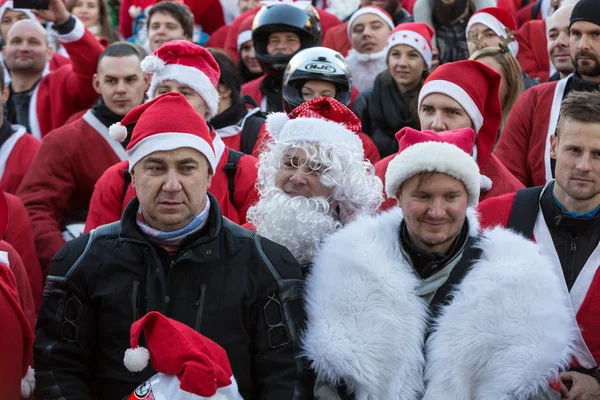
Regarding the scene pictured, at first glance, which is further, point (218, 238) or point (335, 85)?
point (335, 85)

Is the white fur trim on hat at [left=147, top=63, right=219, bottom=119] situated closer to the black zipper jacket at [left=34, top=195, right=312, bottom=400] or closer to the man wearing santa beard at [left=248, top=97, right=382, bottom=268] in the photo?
the man wearing santa beard at [left=248, top=97, right=382, bottom=268]

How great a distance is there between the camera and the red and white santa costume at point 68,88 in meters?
7.78

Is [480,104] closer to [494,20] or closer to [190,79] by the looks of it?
[190,79]

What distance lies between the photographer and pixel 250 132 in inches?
264

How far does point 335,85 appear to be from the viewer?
23.3ft

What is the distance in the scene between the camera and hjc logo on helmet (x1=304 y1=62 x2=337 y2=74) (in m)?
7.09

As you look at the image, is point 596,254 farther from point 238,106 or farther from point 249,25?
point 249,25

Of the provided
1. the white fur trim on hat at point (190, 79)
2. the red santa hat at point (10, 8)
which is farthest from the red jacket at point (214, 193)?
the red santa hat at point (10, 8)

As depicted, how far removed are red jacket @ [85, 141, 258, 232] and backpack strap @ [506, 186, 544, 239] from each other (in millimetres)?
1402

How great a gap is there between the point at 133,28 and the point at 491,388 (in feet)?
25.8

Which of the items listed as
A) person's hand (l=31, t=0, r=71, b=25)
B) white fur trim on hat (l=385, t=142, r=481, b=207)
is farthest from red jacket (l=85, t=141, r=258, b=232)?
person's hand (l=31, t=0, r=71, b=25)

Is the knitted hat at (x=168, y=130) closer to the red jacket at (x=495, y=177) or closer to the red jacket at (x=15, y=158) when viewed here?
the red jacket at (x=495, y=177)

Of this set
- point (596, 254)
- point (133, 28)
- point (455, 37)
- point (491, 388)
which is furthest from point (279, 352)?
point (133, 28)

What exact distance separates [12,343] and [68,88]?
413 centimetres
